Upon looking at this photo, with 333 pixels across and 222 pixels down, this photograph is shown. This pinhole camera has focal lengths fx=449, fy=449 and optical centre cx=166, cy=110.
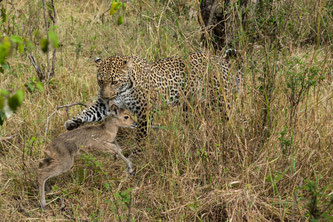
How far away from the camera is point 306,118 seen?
4234 millimetres

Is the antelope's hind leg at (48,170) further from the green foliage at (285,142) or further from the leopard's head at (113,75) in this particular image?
the green foliage at (285,142)

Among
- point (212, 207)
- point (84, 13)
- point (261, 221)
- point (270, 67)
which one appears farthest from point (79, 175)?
point (84, 13)

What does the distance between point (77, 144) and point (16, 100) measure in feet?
9.06

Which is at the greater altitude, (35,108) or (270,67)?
(270,67)

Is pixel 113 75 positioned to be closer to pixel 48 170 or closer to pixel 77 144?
pixel 77 144

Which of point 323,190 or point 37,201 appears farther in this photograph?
point 37,201

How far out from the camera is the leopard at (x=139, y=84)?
5125 mm

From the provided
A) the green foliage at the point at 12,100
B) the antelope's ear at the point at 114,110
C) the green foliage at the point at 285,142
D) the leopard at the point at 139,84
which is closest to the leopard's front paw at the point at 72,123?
the leopard at the point at 139,84

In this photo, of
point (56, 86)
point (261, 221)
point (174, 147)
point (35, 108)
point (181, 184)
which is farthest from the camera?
point (56, 86)

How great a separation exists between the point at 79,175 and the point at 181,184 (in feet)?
3.75

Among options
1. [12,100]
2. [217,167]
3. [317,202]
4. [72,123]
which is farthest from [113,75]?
[12,100]

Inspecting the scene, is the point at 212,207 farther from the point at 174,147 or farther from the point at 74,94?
the point at 74,94

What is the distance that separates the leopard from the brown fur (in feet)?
0.75

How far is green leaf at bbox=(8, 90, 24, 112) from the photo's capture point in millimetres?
1784
